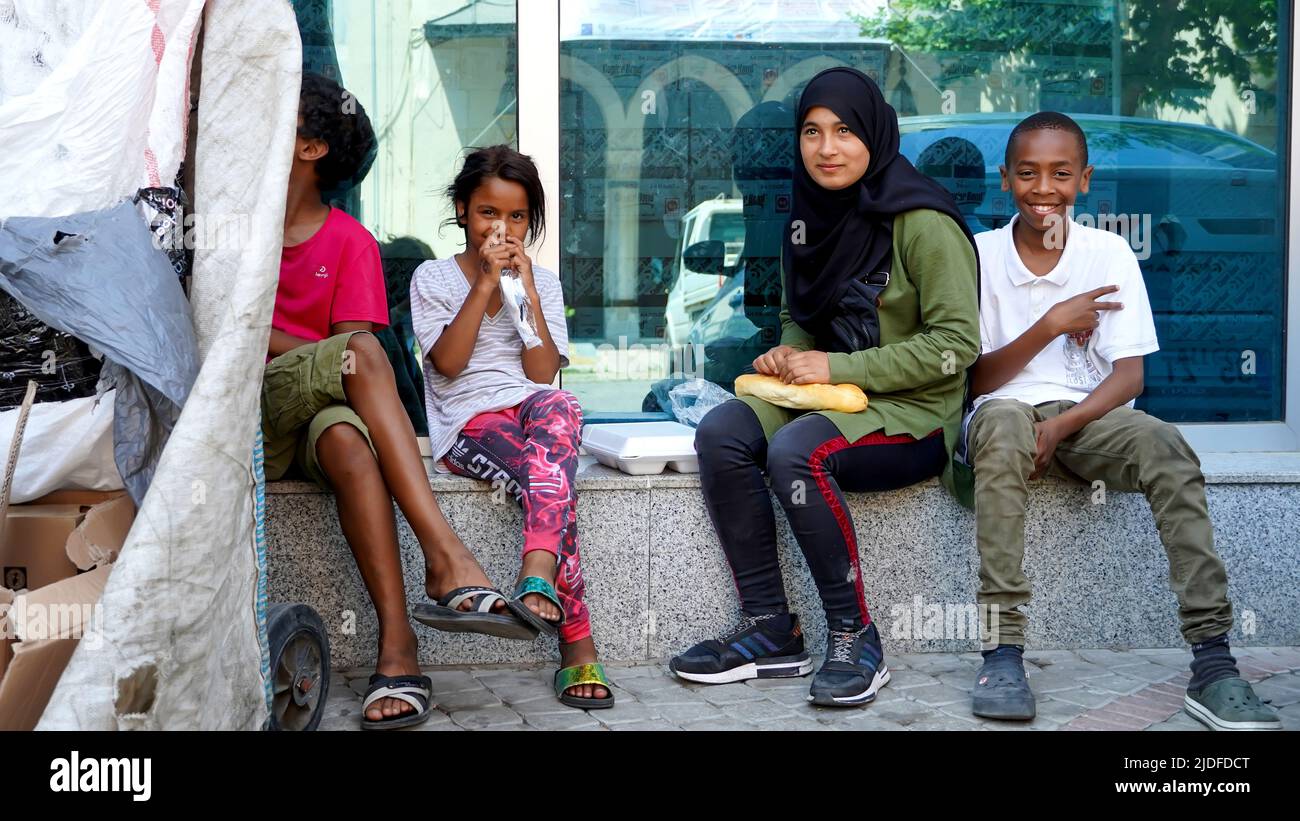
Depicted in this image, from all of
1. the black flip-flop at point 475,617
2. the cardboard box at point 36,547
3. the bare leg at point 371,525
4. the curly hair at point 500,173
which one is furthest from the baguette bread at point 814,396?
the cardboard box at point 36,547

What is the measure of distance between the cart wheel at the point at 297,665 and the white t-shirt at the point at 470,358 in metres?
0.78

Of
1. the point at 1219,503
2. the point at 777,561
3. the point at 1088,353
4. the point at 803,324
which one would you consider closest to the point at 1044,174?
the point at 1088,353

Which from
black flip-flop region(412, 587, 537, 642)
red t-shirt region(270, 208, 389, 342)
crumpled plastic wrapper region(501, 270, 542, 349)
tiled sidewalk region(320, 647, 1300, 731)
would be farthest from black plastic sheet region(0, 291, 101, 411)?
crumpled plastic wrapper region(501, 270, 542, 349)

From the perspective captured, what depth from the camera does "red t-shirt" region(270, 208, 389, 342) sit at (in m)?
3.61

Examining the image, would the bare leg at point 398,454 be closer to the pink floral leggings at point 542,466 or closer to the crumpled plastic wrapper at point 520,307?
the pink floral leggings at point 542,466

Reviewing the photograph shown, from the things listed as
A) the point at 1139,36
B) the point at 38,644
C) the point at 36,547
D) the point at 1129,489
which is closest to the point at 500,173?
the point at 36,547

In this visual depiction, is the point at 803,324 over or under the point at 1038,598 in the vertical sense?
over

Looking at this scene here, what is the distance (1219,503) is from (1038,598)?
639 millimetres

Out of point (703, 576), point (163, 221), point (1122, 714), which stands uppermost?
point (163, 221)

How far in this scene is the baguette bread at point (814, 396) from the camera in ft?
11.4

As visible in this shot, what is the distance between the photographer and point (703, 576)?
3727 millimetres

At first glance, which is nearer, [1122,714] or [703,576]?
[1122,714]

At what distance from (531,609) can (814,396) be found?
100 centimetres

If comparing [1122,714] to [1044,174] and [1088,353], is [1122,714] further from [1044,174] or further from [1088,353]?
[1044,174]
